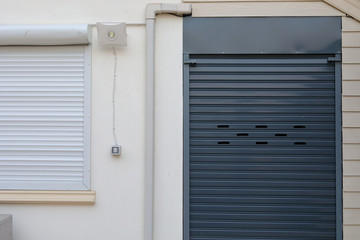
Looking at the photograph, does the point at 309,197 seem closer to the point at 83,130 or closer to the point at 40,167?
the point at 83,130

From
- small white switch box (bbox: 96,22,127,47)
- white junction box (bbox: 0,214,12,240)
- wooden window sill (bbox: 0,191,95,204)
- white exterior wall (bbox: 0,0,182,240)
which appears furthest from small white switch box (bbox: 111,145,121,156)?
white junction box (bbox: 0,214,12,240)

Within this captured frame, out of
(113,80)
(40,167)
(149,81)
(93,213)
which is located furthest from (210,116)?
(40,167)

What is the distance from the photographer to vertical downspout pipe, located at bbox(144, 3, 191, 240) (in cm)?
466

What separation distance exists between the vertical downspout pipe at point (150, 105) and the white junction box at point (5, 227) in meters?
1.45

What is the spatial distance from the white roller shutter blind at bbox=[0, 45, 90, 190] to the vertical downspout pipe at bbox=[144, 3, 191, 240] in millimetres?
686

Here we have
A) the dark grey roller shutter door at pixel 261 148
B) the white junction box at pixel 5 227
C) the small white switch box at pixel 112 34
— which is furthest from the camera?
the dark grey roller shutter door at pixel 261 148

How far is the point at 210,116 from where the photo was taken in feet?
15.9

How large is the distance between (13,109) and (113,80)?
3.94 ft

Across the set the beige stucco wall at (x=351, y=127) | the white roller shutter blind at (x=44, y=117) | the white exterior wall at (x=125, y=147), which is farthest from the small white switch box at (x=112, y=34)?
the beige stucco wall at (x=351, y=127)

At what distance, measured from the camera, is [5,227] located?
4.43 m

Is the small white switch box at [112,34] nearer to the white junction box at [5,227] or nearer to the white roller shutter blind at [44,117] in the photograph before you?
the white roller shutter blind at [44,117]

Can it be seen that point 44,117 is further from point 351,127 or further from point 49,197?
point 351,127

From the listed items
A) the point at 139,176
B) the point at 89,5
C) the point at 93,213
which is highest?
the point at 89,5

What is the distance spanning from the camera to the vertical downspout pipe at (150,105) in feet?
15.3
